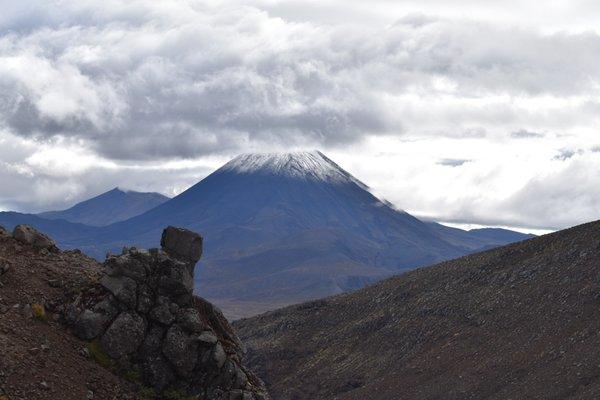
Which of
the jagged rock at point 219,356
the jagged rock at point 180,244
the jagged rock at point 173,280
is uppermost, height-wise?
the jagged rock at point 180,244

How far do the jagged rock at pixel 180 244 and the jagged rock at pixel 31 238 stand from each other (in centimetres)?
451

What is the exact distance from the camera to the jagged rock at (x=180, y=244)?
3478 centimetres

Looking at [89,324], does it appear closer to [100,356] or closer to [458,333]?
[100,356]

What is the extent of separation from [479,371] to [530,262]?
3118 cm

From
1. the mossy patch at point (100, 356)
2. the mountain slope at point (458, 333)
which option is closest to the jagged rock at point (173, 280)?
the mossy patch at point (100, 356)

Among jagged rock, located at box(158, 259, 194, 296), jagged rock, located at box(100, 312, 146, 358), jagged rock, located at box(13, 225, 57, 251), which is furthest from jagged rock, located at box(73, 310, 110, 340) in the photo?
jagged rock, located at box(13, 225, 57, 251)

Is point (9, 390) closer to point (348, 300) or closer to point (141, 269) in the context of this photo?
point (141, 269)

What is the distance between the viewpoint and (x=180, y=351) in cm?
2942

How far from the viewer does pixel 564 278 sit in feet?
360

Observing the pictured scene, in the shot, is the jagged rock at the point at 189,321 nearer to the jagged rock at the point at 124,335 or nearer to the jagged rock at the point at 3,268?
the jagged rock at the point at 124,335

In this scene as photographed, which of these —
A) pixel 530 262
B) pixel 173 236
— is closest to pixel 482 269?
pixel 530 262

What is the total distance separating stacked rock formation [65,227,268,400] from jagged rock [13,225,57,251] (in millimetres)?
2845

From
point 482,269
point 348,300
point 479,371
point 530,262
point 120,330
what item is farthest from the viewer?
point 348,300

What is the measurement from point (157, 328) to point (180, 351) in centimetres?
113
